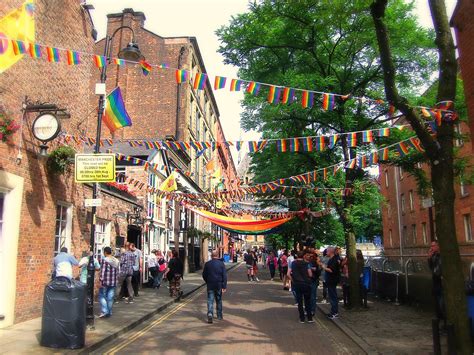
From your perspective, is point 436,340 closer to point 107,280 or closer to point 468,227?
point 107,280

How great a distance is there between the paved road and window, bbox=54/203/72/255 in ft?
10.5

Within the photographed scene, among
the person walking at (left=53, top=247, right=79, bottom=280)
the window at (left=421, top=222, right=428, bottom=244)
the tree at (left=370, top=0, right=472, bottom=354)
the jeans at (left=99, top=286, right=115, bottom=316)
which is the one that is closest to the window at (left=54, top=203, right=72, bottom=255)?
the jeans at (left=99, top=286, right=115, bottom=316)

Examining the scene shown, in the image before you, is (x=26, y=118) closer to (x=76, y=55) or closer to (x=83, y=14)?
(x=76, y=55)

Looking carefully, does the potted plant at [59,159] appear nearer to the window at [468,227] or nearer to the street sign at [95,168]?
the street sign at [95,168]

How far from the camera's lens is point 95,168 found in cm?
949

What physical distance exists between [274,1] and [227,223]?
9.03 meters

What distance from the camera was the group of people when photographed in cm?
941

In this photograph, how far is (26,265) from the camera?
9.78 m

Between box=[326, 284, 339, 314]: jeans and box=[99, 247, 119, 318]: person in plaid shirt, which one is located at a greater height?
box=[99, 247, 119, 318]: person in plaid shirt

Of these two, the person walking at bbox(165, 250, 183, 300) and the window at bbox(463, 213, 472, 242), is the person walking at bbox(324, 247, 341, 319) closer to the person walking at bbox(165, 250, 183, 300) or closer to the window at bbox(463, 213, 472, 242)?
the person walking at bbox(165, 250, 183, 300)

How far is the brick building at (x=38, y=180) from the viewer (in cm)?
922

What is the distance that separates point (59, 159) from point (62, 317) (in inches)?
179

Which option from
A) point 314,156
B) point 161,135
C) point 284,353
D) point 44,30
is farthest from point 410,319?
point 161,135

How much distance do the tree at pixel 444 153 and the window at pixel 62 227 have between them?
8975mm
